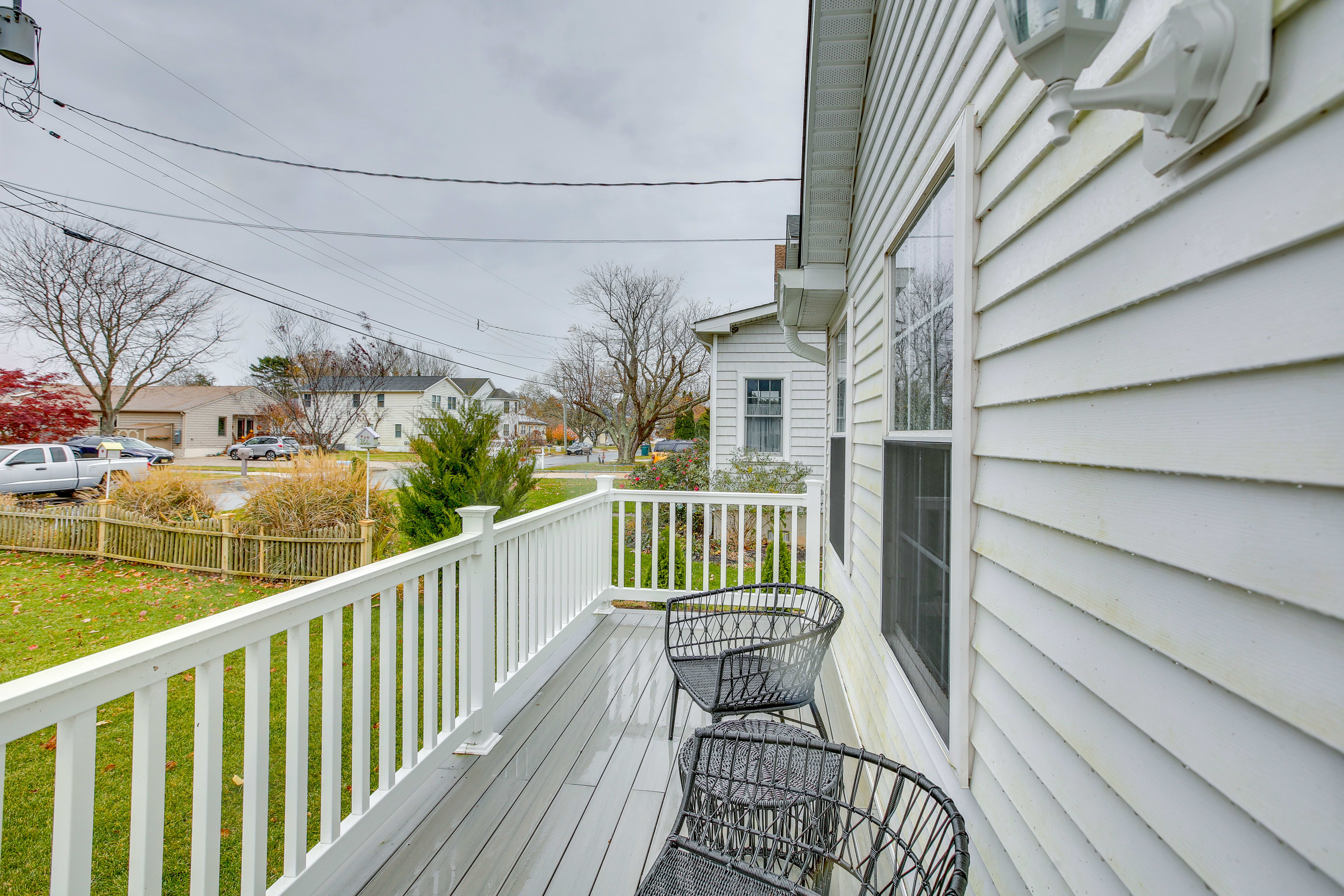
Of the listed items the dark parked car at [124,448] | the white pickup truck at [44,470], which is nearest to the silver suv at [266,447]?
the dark parked car at [124,448]

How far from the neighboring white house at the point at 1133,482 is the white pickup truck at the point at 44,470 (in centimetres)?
1506

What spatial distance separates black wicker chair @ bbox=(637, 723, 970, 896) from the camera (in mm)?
1194

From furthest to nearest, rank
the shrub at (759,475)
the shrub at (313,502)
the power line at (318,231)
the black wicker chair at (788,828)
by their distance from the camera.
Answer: the power line at (318,231)
the shrub at (759,475)
the shrub at (313,502)
the black wicker chair at (788,828)

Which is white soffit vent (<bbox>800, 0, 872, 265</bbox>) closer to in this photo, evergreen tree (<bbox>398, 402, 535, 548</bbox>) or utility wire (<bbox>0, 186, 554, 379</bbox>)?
evergreen tree (<bbox>398, 402, 535, 548</bbox>)

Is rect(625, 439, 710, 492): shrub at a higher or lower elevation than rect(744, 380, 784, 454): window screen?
lower

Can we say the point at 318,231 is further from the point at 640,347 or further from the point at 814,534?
the point at 814,534

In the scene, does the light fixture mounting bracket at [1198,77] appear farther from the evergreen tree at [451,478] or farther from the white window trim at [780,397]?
the white window trim at [780,397]

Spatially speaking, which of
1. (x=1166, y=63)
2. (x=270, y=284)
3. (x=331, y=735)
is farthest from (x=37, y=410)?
(x=1166, y=63)

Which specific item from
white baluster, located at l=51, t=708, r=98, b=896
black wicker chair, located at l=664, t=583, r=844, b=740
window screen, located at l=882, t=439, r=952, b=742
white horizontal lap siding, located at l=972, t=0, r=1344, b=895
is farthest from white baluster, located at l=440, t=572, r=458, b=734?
white horizontal lap siding, located at l=972, t=0, r=1344, b=895

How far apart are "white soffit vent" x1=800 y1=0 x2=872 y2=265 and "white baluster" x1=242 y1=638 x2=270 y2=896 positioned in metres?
3.24

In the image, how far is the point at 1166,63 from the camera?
0.65 m

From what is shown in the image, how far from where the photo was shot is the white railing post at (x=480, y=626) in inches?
105

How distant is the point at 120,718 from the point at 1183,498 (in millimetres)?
5461

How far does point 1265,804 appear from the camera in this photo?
0.55 metres
